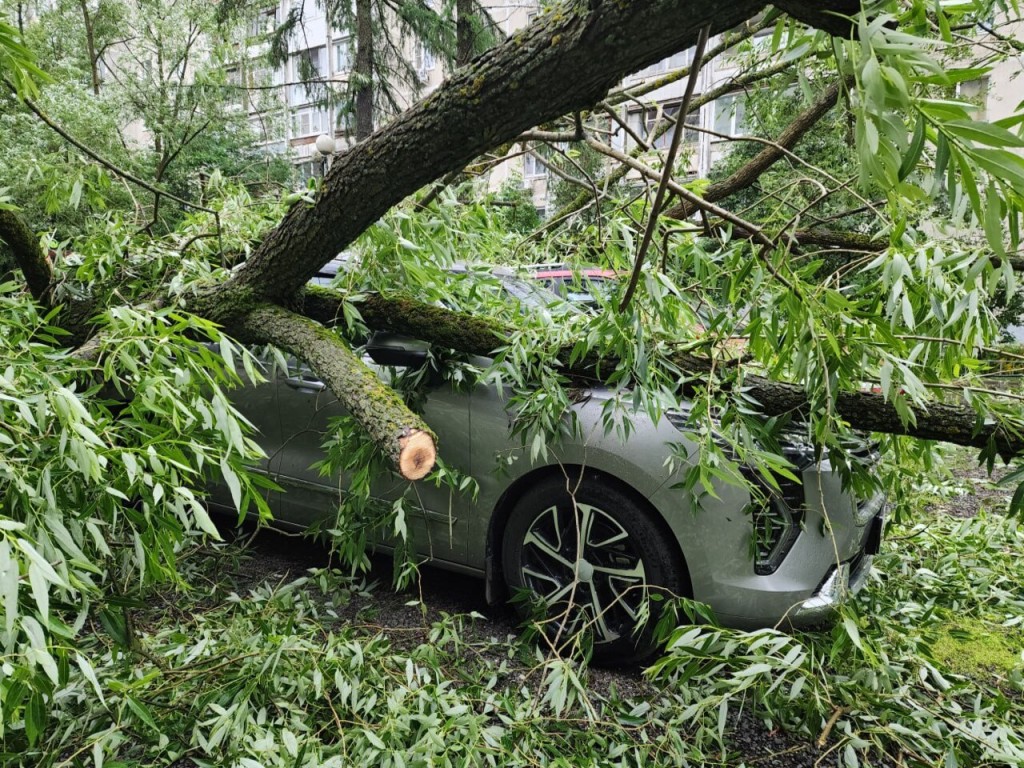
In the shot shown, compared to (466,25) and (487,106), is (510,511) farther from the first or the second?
(466,25)

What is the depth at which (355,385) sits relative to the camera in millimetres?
2107

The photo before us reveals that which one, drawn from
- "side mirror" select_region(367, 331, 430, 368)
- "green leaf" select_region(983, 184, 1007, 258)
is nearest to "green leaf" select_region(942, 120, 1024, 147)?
"green leaf" select_region(983, 184, 1007, 258)

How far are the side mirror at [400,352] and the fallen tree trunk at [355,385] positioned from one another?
26cm

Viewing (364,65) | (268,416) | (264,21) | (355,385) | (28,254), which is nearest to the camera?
(355,385)

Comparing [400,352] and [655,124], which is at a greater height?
[655,124]

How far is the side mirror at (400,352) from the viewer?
2.68 m

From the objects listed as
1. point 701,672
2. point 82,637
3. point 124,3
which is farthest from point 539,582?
point 124,3

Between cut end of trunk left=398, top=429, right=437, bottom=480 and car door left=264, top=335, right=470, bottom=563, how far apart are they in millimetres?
695

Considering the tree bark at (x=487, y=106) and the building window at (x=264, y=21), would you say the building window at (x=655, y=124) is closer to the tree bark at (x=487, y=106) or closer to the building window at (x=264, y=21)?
the tree bark at (x=487, y=106)

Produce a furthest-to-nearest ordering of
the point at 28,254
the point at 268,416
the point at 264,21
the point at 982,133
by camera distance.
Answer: the point at 264,21 < the point at 268,416 < the point at 28,254 < the point at 982,133

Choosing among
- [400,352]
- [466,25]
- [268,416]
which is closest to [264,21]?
[466,25]

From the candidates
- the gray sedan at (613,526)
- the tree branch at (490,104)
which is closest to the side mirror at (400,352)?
the gray sedan at (613,526)

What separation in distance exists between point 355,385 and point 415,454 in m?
0.39

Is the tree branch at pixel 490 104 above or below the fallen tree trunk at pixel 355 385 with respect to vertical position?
above
